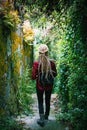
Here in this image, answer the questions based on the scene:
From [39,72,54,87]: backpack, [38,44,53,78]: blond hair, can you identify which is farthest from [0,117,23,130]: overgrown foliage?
[38,44,53,78]: blond hair

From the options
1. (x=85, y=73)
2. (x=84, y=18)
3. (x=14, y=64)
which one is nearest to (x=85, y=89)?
(x=85, y=73)

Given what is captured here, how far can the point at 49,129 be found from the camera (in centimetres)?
792

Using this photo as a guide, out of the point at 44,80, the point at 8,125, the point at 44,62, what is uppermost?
the point at 44,62

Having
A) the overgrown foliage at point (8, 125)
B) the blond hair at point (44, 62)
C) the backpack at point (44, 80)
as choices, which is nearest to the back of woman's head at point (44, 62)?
the blond hair at point (44, 62)

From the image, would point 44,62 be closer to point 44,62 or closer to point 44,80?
point 44,62

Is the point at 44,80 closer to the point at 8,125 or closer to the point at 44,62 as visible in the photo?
the point at 44,62

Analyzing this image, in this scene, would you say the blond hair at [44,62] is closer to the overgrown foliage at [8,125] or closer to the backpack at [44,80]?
the backpack at [44,80]

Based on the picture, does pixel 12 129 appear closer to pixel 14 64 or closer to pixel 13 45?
pixel 14 64

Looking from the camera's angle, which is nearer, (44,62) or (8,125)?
(8,125)

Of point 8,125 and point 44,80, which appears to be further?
point 44,80

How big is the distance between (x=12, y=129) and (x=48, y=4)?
9.78 ft

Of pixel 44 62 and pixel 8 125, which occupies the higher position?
pixel 44 62

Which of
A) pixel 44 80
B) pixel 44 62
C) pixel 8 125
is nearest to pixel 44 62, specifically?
pixel 44 62

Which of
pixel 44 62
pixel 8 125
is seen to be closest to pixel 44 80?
pixel 44 62
